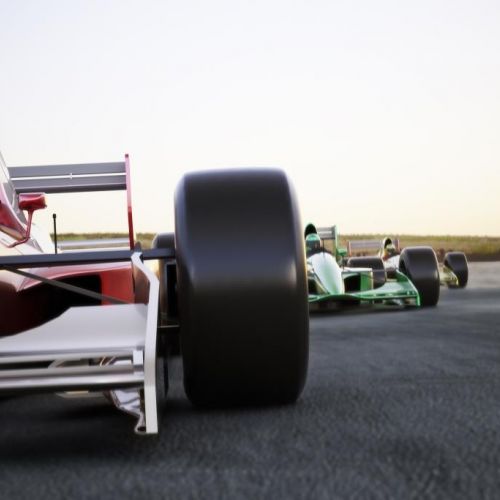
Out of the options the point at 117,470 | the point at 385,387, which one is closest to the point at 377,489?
the point at 117,470

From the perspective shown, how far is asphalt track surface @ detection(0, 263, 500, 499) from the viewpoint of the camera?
1.63 m

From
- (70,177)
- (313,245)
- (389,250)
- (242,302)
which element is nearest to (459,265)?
(389,250)

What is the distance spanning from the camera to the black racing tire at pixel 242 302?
2.24 metres

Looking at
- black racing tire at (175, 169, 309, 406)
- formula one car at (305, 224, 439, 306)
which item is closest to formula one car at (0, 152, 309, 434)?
black racing tire at (175, 169, 309, 406)

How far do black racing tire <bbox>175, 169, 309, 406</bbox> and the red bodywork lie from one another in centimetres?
77

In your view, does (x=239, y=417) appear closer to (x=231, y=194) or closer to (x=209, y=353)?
(x=209, y=353)

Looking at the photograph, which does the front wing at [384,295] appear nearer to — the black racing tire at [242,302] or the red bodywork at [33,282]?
the red bodywork at [33,282]

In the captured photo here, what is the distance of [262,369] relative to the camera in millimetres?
2293

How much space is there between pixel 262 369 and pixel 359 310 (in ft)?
22.1

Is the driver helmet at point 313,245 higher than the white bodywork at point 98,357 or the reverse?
the reverse

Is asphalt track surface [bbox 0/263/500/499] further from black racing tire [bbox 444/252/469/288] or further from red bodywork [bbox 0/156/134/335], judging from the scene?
black racing tire [bbox 444/252/469/288]

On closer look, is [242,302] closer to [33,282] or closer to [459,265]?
[33,282]

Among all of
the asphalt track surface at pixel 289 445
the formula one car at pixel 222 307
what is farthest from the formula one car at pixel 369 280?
the formula one car at pixel 222 307

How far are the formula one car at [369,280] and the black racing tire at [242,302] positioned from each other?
5.73 meters
